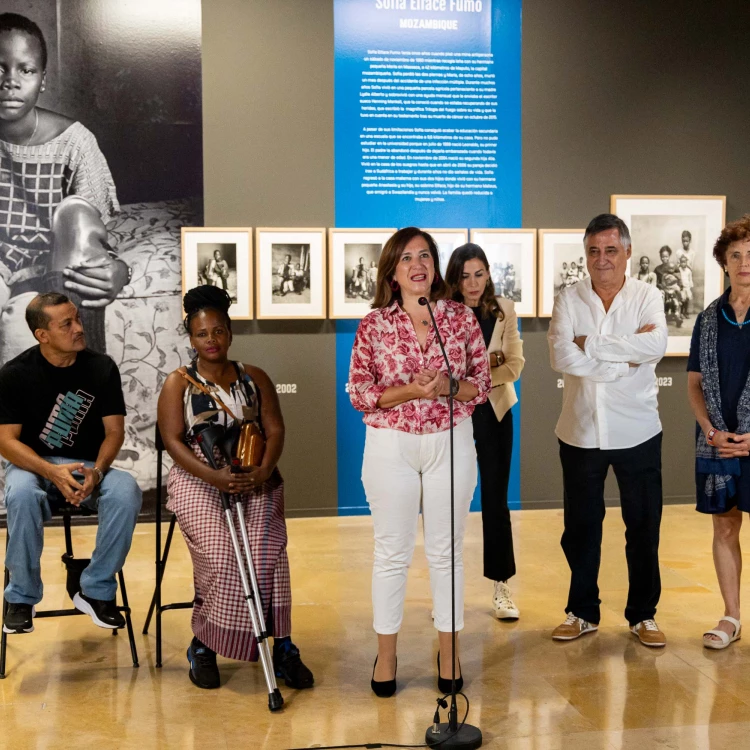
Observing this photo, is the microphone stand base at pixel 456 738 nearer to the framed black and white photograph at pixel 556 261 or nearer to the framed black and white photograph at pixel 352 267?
the framed black and white photograph at pixel 352 267

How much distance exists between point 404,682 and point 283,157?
13.6 ft

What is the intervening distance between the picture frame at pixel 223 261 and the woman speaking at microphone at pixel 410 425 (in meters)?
3.21

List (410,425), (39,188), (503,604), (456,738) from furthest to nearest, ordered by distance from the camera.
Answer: (39,188), (503,604), (410,425), (456,738)

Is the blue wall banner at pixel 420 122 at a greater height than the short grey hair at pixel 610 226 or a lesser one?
greater

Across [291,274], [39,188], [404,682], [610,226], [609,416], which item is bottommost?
[404,682]

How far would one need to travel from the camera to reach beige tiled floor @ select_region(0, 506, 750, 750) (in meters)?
3.25

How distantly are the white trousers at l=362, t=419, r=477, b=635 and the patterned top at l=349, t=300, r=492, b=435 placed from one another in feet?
0.20

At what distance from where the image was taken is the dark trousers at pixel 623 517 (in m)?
4.15

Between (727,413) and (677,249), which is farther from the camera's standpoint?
(677,249)

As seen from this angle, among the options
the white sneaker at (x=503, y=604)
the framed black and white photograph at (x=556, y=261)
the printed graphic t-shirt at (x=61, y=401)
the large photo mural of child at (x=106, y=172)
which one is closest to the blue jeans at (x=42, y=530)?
the printed graphic t-shirt at (x=61, y=401)

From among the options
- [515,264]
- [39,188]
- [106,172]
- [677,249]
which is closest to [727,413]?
[515,264]

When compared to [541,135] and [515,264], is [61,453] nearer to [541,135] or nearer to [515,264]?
[515,264]

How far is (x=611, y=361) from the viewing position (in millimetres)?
4090

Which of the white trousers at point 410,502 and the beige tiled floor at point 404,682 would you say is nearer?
the beige tiled floor at point 404,682
